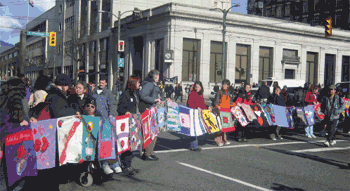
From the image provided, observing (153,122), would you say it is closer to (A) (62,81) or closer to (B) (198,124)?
(B) (198,124)

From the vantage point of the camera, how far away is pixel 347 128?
13625 mm

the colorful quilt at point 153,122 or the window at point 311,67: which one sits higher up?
the window at point 311,67

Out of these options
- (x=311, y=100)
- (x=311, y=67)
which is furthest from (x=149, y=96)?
(x=311, y=67)

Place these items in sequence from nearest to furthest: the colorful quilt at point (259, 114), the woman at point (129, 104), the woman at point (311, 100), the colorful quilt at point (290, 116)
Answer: the woman at point (129, 104), the colorful quilt at point (259, 114), the colorful quilt at point (290, 116), the woman at point (311, 100)

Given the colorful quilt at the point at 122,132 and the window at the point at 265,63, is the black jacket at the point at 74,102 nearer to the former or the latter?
the colorful quilt at the point at 122,132

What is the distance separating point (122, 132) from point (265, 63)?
3837 cm

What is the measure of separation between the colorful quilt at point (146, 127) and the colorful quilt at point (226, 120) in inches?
129

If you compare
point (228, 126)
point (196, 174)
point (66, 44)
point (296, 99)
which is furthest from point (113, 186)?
point (66, 44)

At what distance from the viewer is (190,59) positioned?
37312 millimetres

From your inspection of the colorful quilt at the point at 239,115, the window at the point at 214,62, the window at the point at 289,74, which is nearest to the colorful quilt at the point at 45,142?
the colorful quilt at the point at 239,115

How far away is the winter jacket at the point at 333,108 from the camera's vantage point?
990 cm

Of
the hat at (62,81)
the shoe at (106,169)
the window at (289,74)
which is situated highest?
the window at (289,74)

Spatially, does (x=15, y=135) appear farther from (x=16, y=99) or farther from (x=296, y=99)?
(x=296, y=99)

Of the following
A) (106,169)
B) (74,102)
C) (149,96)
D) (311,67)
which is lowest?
(106,169)
